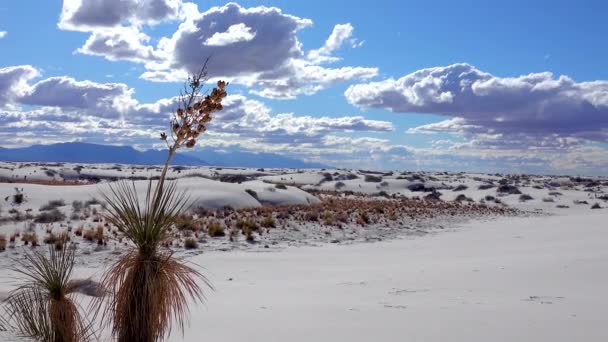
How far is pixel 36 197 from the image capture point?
2722 centimetres

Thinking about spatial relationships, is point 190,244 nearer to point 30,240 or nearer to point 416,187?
point 30,240

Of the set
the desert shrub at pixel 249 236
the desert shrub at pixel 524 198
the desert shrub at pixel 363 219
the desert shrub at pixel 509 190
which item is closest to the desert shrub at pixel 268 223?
the desert shrub at pixel 249 236

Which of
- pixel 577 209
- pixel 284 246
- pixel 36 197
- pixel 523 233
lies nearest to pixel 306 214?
pixel 284 246

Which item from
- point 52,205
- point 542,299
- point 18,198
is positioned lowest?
point 542,299

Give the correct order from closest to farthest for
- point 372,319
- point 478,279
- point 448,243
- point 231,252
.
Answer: point 372,319 < point 478,279 < point 231,252 < point 448,243

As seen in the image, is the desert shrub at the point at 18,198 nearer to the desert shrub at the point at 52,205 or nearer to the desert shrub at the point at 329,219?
the desert shrub at the point at 52,205

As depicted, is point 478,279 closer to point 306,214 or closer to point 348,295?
point 348,295

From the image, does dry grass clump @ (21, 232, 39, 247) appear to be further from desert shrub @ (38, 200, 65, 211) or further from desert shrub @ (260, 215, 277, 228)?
desert shrub @ (38, 200, 65, 211)

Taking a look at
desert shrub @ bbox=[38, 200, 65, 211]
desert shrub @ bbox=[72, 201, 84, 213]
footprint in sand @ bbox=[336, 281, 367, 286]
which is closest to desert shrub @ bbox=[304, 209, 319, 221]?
desert shrub @ bbox=[72, 201, 84, 213]

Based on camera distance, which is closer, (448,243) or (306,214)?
(448,243)

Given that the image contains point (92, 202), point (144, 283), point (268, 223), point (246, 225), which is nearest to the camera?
point (144, 283)

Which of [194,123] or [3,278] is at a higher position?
[194,123]

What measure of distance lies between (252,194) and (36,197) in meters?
11.7

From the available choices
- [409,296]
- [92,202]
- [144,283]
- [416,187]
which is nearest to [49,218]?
[92,202]
